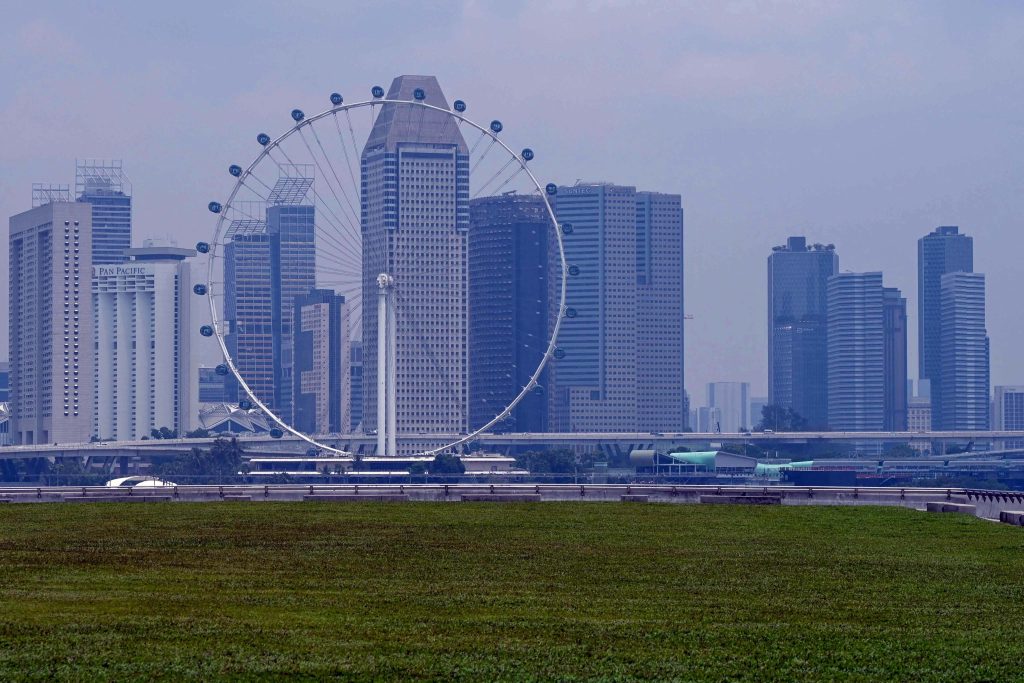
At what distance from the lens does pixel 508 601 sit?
121 feet

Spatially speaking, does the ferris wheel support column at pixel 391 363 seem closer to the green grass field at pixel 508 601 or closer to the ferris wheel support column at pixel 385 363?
the ferris wheel support column at pixel 385 363

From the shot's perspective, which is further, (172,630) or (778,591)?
(778,591)

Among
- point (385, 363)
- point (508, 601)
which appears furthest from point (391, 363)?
point (508, 601)

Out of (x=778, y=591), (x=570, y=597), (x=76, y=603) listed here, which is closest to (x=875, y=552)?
(x=778, y=591)

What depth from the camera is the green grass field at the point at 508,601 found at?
98.3 ft

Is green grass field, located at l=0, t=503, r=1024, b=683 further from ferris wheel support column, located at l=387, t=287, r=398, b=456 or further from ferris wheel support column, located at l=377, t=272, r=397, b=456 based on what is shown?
ferris wheel support column, located at l=387, t=287, r=398, b=456

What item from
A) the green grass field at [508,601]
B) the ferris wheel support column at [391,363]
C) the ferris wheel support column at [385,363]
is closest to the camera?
the green grass field at [508,601]

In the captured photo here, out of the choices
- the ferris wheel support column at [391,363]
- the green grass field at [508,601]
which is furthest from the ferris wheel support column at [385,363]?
the green grass field at [508,601]

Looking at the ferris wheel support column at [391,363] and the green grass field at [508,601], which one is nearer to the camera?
the green grass field at [508,601]

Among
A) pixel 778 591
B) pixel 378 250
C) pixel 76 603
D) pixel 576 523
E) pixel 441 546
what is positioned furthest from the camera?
pixel 378 250

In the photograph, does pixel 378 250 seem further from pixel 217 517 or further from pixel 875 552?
pixel 875 552

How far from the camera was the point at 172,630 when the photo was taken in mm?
32406

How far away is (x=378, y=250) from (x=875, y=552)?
151668mm

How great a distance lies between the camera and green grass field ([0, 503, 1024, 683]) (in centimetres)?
2997
